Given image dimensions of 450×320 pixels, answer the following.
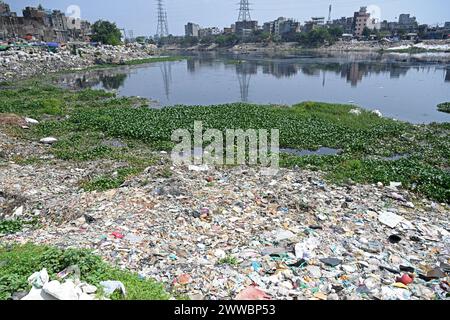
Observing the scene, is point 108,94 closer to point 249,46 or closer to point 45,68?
point 45,68

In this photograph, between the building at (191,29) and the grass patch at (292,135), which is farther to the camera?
the building at (191,29)

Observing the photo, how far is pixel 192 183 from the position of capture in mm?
7023

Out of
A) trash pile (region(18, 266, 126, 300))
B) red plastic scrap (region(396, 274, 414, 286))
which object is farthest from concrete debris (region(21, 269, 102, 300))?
red plastic scrap (region(396, 274, 414, 286))

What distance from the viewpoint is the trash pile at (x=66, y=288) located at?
3.00m

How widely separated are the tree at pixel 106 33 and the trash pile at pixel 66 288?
79038mm

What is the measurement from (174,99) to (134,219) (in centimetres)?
1724

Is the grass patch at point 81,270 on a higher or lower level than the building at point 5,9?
lower

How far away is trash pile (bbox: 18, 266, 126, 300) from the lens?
118 inches

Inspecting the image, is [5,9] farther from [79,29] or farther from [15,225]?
[15,225]

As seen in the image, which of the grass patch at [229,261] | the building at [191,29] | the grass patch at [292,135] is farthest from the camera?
the building at [191,29]

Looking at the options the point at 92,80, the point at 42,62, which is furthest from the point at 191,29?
the point at 92,80

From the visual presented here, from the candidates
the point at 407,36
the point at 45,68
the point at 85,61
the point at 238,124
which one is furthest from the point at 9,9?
the point at 407,36

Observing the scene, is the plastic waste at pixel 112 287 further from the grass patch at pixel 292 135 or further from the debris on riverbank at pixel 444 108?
the debris on riverbank at pixel 444 108

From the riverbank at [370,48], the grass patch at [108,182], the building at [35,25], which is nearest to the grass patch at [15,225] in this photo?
the grass patch at [108,182]
